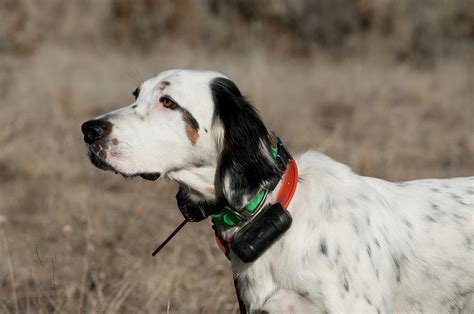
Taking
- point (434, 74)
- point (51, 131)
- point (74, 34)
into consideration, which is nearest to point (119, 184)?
point (51, 131)

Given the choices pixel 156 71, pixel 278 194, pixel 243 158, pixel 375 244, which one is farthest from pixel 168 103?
pixel 156 71

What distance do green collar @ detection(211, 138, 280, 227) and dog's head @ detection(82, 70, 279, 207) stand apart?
0.03 meters

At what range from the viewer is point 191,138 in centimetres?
307

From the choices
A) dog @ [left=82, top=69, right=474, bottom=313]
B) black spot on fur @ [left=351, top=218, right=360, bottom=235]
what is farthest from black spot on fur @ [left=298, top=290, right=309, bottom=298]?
black spot on fur @ [left=351, top=218, right=360, bottom=235]

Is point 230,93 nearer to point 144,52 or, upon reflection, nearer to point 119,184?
point 119,184

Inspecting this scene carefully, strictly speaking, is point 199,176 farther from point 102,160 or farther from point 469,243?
point 469,243

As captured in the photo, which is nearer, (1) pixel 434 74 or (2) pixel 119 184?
(2) pixel 119 184

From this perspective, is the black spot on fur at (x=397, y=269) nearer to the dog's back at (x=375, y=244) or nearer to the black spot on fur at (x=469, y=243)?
the dog's back at (x=375, y=244)

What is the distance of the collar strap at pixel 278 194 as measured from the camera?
293 centimetres

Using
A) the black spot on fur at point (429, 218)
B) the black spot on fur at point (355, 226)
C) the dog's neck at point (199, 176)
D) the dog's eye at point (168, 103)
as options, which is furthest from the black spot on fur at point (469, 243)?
the dog's eye at point (168, 103)

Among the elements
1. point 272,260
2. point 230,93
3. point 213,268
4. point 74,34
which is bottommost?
point 74,34

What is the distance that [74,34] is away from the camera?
15.4 metres

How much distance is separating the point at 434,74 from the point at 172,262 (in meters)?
8.09

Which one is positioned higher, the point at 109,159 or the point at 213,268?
the point at 109,159
